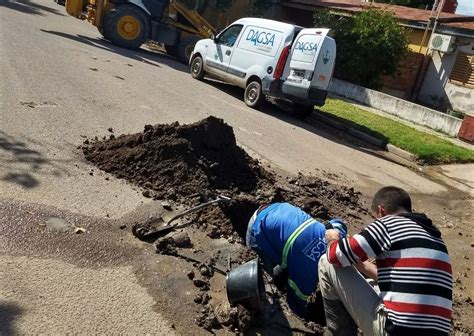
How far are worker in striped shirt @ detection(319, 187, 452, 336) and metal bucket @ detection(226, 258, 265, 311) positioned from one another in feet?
1.98

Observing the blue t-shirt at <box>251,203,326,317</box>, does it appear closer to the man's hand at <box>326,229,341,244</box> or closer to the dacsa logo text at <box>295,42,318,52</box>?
the man's hand at <box>326,229,341,244</box>

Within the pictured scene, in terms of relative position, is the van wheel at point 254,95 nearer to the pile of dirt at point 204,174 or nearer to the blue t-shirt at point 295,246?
the pile of dirt at point 204,174

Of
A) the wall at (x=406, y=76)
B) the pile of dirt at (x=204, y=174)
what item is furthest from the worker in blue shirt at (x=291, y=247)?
the wall at (x=406, y=76)

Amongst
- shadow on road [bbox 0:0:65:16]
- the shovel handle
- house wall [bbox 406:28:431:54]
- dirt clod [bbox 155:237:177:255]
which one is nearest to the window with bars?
house wall [bbox 406:28:431:54]

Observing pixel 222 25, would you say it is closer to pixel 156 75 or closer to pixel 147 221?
pixel 156 75

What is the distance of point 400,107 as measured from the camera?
17.6 m

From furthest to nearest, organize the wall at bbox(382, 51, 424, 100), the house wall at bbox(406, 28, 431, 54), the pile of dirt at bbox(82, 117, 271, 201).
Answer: the house wall at bbox(406, 28, 431, 54), the wall at bbox(382, 51, 424, 100), the pile of dirt at bbox(82, 117, 271, 201)

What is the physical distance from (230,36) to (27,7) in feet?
38.0

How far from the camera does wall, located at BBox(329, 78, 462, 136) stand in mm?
16016

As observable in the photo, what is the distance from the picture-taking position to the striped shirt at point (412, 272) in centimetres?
310

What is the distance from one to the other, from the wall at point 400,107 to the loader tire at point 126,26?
26.1 feet

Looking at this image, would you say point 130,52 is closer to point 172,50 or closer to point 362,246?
point 172,50

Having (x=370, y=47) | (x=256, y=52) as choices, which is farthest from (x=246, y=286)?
(x=370, y=47)

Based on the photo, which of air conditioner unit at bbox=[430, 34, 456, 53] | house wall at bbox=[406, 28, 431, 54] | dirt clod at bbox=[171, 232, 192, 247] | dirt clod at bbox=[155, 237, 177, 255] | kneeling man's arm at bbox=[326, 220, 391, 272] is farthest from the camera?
house wall at bbox=[406, 28, 431, 54]
